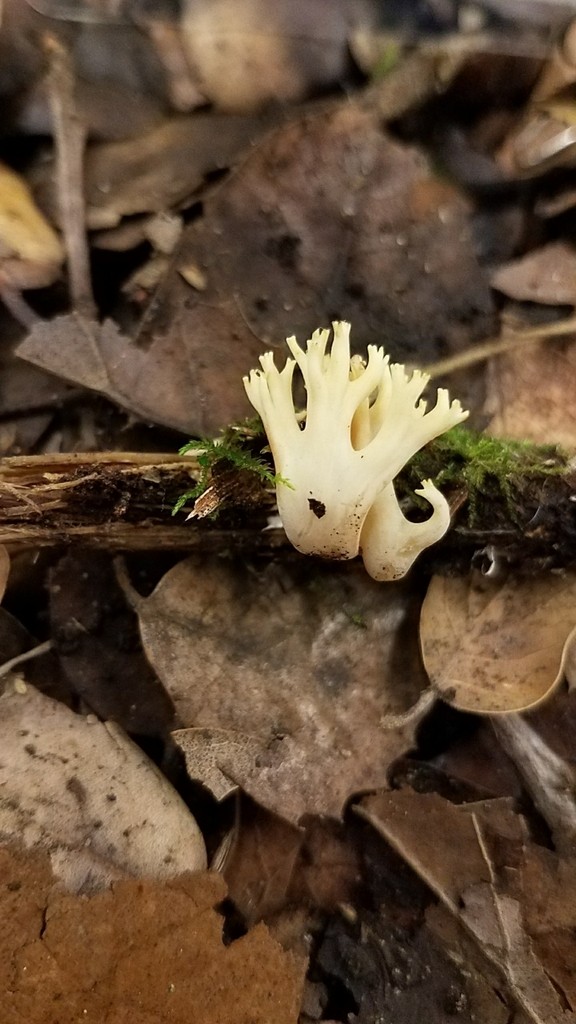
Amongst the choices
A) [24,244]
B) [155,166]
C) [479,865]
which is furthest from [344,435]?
[155,166]

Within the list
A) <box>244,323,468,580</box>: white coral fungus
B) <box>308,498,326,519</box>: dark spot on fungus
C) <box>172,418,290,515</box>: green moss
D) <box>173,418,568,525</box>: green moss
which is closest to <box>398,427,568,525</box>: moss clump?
<box>173,418,568,525</box>: green moss

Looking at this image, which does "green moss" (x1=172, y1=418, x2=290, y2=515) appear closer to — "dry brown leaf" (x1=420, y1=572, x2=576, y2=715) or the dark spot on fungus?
the dark spot on fungus

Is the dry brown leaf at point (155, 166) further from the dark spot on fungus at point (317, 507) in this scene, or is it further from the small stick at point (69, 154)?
the dark spot on fungus at point (317, 507)

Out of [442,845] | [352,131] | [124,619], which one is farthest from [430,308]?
[442,845]

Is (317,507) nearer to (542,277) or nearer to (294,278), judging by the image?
(294,278)

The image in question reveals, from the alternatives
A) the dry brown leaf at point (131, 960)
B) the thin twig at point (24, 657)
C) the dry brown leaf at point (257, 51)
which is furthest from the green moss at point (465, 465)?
the dry brown leaf at point (257, 51)

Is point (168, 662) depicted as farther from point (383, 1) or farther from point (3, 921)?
point (383, 1)
